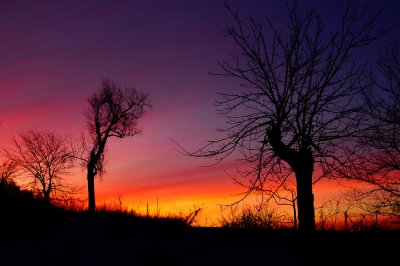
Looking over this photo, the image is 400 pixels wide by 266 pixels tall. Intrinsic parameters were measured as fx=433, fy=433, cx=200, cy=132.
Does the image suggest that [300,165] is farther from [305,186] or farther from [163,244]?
[163,244]

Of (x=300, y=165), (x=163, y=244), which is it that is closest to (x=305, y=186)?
(x=300, y=165)

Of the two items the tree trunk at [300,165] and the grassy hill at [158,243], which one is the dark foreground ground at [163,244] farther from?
the tree trunk at [300,165]

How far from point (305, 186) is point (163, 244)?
429cm

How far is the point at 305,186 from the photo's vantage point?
1050 cm

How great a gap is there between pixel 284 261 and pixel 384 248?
5.73 feet

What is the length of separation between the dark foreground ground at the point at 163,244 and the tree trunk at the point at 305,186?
51.2 inches

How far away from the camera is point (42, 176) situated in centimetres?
3394

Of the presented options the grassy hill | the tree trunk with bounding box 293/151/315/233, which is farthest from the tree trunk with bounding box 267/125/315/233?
the grassy hill

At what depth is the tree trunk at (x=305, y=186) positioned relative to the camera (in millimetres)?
10219

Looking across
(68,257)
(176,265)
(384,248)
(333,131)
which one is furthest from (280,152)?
(68,257)

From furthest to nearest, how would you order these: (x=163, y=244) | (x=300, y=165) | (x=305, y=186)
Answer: (x=300, y=165) < (x=305, y=186) < (x=163, y=244)

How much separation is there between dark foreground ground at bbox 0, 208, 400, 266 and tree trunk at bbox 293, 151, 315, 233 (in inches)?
51.2

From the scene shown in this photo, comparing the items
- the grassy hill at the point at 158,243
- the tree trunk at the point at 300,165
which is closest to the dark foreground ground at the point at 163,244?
the grassy hill at the point at 158,243

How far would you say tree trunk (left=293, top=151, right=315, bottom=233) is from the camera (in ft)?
33.5
